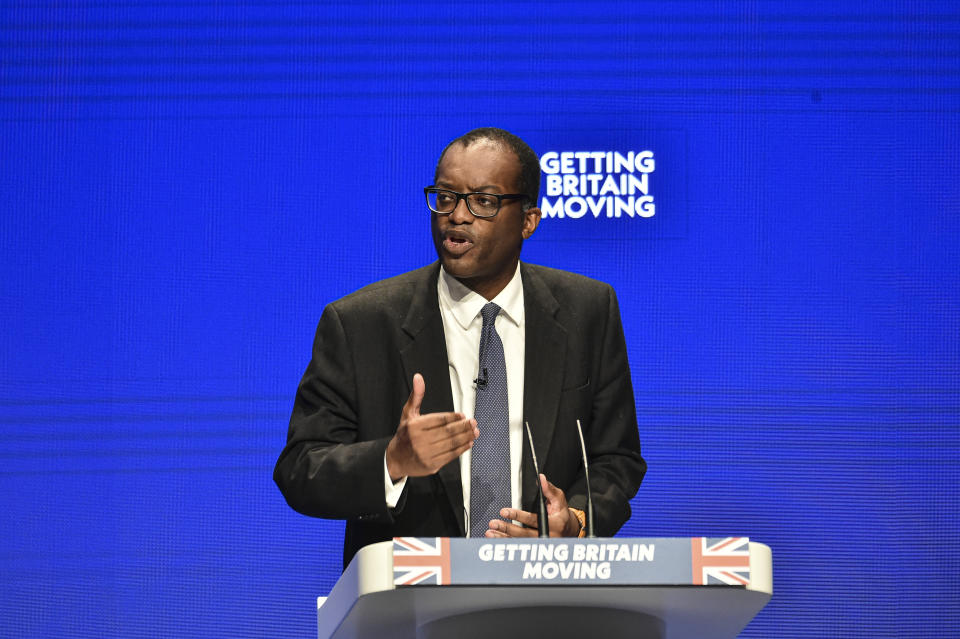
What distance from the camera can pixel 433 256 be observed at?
423 centimetres

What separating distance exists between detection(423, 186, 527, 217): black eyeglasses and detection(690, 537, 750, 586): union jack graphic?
1.15 metres

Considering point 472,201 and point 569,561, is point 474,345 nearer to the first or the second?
point 472,201

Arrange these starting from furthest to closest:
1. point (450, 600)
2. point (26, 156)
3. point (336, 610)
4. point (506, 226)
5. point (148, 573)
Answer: point (26, 156), point (148, 573), point (506, 226), point (336, 610), point (450, 600)

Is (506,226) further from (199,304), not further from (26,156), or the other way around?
(26,156)

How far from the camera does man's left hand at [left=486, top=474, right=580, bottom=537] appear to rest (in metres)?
2.16

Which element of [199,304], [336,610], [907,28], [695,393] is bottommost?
[336,610]

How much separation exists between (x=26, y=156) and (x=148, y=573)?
1.43 m

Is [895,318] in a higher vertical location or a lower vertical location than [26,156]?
lower

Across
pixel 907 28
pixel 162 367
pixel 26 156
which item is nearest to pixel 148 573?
pixel 162 367

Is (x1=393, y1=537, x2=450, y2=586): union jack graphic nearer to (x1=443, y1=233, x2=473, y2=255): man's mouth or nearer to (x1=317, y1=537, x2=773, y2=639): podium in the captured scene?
(x1=317, y1=537, x2=773, y2=639): podium

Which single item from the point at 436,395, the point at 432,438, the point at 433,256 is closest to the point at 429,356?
the point at 436,395

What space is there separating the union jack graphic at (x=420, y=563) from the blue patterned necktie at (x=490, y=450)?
84 centimetres

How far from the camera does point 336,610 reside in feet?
6.40

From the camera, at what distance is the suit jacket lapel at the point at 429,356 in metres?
2.63
